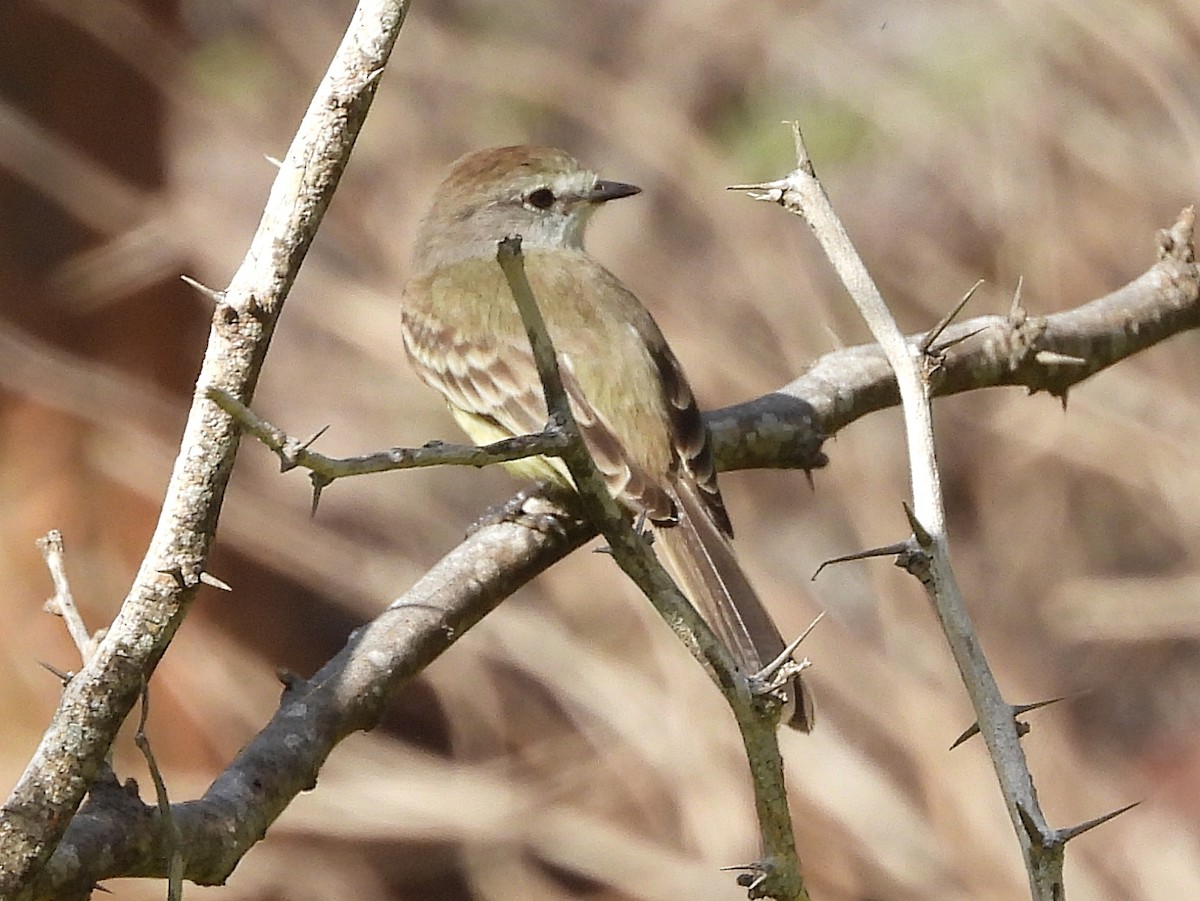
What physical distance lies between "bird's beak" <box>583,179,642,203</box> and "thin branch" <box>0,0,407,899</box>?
3.72 meters

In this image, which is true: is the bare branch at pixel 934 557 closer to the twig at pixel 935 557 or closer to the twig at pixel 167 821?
the twig at pixel 935 557

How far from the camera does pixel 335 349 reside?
1079 cm

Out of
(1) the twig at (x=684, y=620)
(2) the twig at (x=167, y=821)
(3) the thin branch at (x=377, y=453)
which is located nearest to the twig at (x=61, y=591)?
(2) the twig at (x=167, y=821)

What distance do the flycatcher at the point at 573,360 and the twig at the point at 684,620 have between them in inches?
56.3

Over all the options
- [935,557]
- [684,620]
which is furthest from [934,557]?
[684,620]

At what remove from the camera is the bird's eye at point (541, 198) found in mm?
6535

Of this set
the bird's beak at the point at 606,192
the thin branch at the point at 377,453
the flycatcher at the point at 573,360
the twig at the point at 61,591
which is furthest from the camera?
the bird's beak at the point at 606,192

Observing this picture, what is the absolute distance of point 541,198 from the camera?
6.55m

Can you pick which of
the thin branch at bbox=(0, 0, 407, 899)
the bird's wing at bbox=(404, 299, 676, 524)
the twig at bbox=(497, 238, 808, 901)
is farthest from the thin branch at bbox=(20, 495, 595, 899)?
the twig at bbox=(497, 238, 808, 901)

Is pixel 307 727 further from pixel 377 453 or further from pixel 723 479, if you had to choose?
pixel 723 479

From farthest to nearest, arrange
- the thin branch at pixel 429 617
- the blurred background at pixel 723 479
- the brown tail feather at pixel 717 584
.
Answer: the blurred background at pixel 723 479, the brown tail feather at pixel 717 584, the thin branch at pixel 429 617

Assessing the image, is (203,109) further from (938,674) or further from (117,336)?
(938,674)

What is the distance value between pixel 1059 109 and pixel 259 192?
605 cm

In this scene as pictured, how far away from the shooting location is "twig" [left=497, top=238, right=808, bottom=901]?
2594 mm
